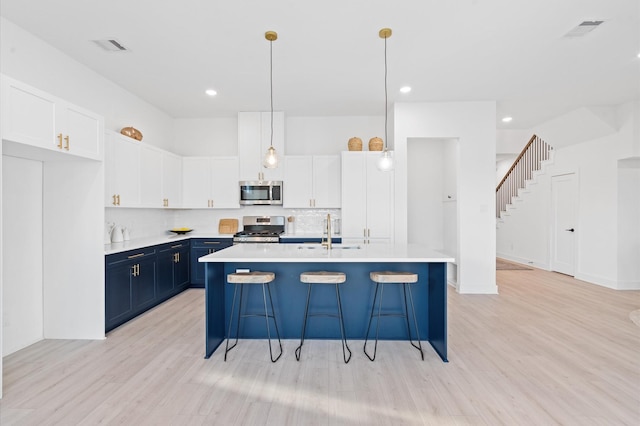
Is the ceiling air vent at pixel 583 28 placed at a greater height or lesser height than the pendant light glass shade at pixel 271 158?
greater

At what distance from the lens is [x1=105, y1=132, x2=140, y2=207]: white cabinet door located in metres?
3.77

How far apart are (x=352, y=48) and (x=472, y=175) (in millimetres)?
2833

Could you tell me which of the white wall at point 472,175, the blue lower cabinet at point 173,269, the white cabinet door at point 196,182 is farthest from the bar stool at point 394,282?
the white cabinet door at point 196,182

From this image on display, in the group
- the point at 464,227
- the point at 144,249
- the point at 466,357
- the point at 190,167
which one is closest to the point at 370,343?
the point at 466,357

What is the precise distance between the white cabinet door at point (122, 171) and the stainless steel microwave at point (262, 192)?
66.4 inches

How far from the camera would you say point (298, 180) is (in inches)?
214

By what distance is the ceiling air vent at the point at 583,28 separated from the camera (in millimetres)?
2893

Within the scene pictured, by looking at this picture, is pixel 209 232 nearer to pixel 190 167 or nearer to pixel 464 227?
pixel 190 167

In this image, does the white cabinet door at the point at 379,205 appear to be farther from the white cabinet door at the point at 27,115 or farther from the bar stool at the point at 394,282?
the white cabinet door at the point at 27,115

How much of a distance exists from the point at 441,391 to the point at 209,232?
465cm

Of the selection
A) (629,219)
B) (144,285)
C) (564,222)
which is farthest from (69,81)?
(564,222)

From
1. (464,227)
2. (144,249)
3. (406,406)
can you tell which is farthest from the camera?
(464,227)

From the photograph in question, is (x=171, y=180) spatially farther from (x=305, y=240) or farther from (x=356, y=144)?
(x=356, y=144)

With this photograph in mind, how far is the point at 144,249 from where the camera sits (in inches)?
158
